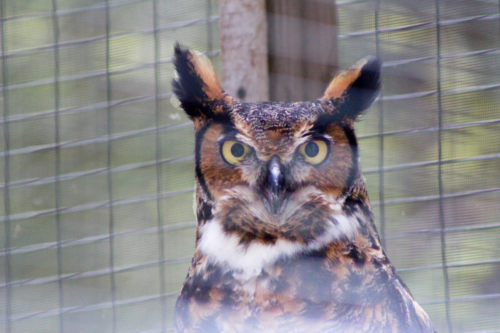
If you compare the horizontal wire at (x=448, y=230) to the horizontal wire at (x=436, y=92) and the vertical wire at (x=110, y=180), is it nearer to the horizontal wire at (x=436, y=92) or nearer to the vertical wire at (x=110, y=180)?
the horizontal wire at (x=436, y=92)

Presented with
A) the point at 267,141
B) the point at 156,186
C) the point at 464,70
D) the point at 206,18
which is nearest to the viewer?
the point at 267,141

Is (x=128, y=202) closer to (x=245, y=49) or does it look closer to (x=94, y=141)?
(x=94, y=141)

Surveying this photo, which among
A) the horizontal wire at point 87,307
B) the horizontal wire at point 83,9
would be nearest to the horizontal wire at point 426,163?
the horizontal wire at point 87,307

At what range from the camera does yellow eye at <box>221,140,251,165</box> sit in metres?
0.96

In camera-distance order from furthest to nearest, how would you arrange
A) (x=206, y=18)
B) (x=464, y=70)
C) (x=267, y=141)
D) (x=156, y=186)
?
1. (x=156, y=186)
2. (x=206, y=18)
3. (x=464, y=70)
4. (x=267, y=141)

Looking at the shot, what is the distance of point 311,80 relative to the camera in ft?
4.00

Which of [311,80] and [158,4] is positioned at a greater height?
[158,4]

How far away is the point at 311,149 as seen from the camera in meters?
0.95

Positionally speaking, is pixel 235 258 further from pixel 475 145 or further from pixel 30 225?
pixel 30 225

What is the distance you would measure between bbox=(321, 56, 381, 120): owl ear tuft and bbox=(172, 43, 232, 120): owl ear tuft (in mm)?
206

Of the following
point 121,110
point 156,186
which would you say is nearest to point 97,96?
point 121,110

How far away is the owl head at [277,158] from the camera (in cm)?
93

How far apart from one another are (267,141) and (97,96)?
0.99 m

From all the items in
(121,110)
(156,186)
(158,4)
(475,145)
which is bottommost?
(156,186)
